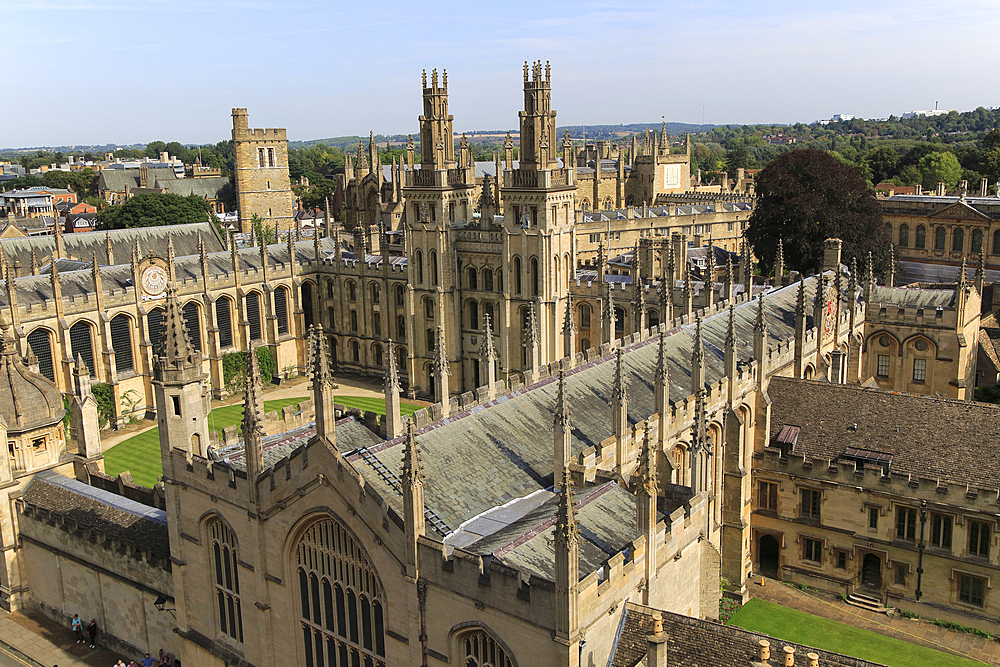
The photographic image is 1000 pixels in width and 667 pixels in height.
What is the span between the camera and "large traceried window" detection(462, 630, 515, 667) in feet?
55.8

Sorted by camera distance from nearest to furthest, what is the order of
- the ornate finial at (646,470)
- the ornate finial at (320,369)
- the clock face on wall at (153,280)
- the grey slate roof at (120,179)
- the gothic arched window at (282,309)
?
the ornate finial at (646,470) → the ornate finial at (320,369) → the clock face on wall at (153,280) → the gothic arched window at (282,309) → the grey slate roof at (120,179)

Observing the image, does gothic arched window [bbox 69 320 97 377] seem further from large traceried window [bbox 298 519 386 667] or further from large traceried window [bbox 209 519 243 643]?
large traceried window [bbox 298 519 386 667]

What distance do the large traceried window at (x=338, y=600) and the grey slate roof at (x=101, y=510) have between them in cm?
658

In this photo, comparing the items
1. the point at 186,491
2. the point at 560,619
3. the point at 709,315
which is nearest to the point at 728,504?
the point at 709,315

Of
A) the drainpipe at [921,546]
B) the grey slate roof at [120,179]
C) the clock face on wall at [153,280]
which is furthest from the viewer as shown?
the grey slate roof at [120,179]

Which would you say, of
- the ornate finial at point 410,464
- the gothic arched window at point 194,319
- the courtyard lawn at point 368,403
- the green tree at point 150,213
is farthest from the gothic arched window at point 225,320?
the ornate finial at point 410,464

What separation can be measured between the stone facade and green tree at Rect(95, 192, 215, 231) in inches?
272

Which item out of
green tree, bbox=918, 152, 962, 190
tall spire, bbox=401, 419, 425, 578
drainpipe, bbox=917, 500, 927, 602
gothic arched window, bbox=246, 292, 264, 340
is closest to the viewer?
tall spire, bbox=401, 419, 425, 578

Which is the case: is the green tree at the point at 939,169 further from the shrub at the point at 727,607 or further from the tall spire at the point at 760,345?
the shrub at the point at 727,607

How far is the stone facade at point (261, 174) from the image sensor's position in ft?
274

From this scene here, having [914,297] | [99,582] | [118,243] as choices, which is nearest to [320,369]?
[99,582]

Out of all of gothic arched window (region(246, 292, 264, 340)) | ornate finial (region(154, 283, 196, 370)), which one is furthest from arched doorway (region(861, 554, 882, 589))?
gothic arched window (region(246, 292, 264, 340))

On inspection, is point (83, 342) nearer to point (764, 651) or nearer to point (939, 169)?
point (764, 651)

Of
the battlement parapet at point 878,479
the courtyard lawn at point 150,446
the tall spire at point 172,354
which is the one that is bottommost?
the courtyard lawn at point 150,446
